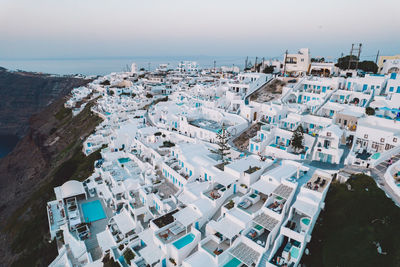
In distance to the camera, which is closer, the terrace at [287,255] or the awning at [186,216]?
the terrace at [287,255]

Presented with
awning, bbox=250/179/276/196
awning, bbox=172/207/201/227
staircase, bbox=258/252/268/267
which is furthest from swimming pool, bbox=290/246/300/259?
awning, bbox=172/207/201/227

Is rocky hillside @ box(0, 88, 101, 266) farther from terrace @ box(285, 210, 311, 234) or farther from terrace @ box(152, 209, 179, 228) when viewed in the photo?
terrace @ box(285, 210, 311, 234)

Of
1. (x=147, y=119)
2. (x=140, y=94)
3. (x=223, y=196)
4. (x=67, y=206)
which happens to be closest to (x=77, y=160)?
(x=147, y=119)

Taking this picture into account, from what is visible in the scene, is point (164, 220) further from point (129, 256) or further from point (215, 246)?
point (215, 246)

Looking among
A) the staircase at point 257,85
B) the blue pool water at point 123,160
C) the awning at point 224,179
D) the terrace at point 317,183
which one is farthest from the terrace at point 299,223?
the staircase at point 257,85

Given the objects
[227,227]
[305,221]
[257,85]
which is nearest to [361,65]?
[257,85]

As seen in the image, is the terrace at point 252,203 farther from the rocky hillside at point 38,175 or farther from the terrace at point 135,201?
the rocky hillside at point 38,175

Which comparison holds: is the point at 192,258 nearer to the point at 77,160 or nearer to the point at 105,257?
the point at 105,257
